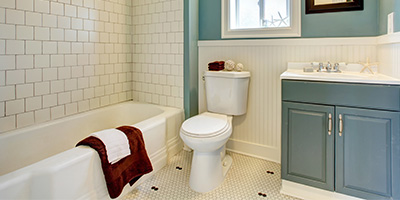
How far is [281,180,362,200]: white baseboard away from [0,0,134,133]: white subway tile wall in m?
1.66

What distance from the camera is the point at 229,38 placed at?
2.57 metres

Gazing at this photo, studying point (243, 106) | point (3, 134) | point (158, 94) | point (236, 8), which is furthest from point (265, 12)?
point (3, 134)

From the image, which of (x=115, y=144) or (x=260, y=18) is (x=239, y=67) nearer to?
(x=260, y=18)

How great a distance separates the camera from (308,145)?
5.76ft

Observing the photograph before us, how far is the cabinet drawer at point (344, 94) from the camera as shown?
Answer: 4.89 ft

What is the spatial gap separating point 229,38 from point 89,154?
173 centimetres

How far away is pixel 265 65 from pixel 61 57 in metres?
1.85

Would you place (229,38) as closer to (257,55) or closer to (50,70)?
(257,55)

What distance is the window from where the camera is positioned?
224 centimetres

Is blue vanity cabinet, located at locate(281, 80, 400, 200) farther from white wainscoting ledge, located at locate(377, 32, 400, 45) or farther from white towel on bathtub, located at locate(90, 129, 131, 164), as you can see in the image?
white towel on bathtub, located at locate(90, 129, 131, 164)

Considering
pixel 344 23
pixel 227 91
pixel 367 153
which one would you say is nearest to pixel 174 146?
pixel 227 91

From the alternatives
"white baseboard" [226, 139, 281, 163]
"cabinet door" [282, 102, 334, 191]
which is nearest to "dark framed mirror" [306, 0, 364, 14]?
"cabinet door" [282, 102, 334, 191]

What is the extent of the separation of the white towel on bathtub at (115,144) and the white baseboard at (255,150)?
128 cm

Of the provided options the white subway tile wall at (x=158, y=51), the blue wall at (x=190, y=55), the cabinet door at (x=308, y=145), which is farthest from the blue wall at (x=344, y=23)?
the white subway tile wall at (x=158, y=51)
